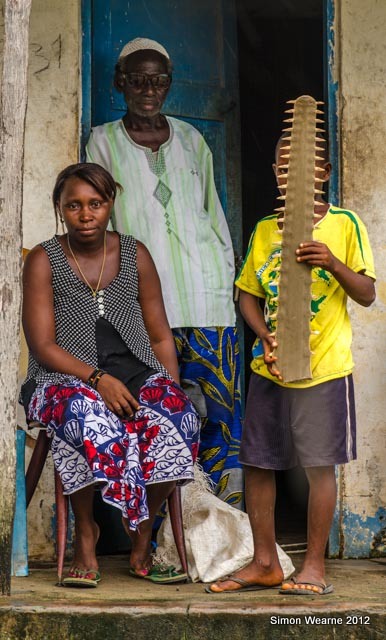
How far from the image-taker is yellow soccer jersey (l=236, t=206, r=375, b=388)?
423cm

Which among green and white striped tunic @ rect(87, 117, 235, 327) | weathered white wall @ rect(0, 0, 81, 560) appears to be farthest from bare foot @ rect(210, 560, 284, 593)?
weathered white wall @ rect(0, 0, 81, 560)

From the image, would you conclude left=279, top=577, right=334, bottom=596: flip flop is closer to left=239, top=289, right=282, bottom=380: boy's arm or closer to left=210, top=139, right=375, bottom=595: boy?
left=210, top=139, right=375, bottom=595: boy

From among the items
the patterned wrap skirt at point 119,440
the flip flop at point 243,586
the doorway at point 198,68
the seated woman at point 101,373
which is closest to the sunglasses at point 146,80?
the doorway at point 198,68

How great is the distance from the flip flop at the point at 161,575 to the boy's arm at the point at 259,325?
0.96 metres

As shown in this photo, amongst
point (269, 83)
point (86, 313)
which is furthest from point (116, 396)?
point (269, 83)

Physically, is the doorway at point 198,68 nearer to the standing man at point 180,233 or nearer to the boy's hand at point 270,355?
the standing man at point 180,233

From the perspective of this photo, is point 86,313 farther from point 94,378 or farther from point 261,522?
point 261,522

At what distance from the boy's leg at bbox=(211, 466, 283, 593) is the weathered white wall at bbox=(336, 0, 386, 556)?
0.93 m

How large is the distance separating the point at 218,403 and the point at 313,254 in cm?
157

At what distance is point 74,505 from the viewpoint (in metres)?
4.45

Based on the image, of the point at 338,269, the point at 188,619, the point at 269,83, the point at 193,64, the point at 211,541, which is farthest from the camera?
the point at 269,83

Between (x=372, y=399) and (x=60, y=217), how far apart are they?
5.30 feet

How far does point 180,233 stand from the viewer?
5355 mm

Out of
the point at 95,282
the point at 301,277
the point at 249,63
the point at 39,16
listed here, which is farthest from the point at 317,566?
the point at 249,63
